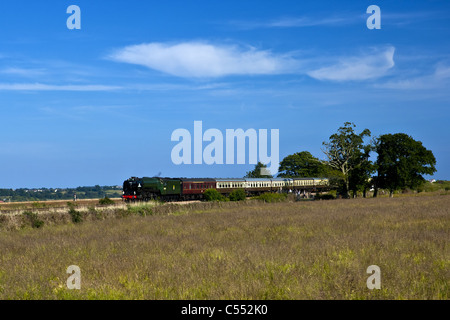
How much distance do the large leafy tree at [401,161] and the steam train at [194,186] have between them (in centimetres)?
850

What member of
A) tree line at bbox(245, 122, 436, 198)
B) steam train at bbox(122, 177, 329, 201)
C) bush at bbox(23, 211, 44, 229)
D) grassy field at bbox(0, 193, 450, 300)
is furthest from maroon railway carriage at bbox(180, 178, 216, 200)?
grassy field at bbox(0, 193, 450, 300)

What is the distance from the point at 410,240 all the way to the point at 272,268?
17.7 feet

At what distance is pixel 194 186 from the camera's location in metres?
58.7

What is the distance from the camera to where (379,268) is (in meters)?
8.43

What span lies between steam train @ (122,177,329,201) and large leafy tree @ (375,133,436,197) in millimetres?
8502

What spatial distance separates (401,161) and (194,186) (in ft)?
94.4

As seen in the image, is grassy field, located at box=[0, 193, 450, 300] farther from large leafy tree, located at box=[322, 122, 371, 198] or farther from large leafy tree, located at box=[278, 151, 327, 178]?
large leafy tree, located at box=[278, 151, 327, 178]

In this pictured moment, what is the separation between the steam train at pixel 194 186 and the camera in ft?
167

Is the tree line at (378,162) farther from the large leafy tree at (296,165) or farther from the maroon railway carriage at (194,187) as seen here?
Result: the large leafy tree at (296,165)

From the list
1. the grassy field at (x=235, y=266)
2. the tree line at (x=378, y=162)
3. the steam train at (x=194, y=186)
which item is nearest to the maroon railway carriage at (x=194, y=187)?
the steam train at (x=194, y=186)

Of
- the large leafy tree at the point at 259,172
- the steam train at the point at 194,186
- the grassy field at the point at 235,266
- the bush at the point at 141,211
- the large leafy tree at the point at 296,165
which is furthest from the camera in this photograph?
the large leafy tree at the point at 259,172

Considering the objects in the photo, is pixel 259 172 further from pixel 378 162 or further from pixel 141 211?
pixel 141 211
